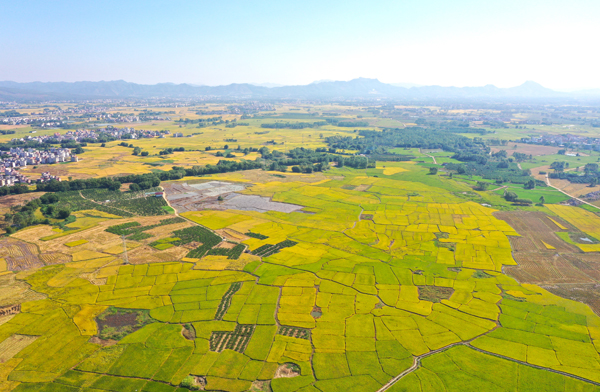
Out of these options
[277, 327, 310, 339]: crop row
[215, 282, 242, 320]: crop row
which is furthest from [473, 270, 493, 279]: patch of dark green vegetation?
[215, 282, 242, 320]: crop row

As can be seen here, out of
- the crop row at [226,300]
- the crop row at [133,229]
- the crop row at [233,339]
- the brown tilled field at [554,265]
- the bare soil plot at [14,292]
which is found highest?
the crop row at [133,229]

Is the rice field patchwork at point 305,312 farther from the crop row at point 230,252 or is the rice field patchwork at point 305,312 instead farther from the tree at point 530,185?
the tree at point 530,185

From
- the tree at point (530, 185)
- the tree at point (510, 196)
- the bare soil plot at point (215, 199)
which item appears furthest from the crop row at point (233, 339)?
the tree at point (530, 185)

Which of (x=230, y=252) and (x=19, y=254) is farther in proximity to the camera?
(x=230, y=252)

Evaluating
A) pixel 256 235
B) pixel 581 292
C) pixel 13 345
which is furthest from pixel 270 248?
pixel 581 292

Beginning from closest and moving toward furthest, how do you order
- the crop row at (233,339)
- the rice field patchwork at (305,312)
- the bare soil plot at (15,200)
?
the rice field patchwork at (305,312), the crop row at (233,339), the bare soil plot at (15,200)

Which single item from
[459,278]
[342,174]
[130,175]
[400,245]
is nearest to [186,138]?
[130,175]

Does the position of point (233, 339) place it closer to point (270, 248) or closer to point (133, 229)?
point (270, 248)
